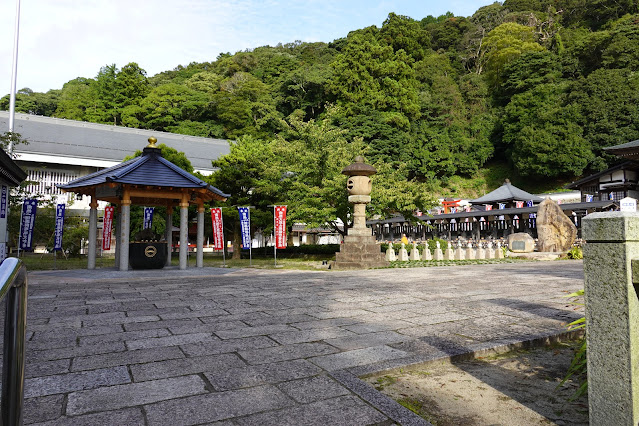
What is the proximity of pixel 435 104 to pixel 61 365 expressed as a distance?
42.7 m

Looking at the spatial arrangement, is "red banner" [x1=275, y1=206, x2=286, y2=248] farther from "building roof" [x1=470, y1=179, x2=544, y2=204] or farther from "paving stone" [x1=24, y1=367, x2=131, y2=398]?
"building roof" [x1=470, y1=179, x2=544, y2=204]

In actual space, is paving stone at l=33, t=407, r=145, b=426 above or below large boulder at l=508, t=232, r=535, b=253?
below

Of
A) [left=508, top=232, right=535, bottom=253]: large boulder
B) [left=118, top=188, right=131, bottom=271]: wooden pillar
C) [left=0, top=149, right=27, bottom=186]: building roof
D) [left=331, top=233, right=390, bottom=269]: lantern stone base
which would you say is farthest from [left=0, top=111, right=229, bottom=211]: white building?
[left=508, top=232, right=535, bottom=253]: large boulder

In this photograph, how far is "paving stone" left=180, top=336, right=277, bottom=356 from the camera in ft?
10.7

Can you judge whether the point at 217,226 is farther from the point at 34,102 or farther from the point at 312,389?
the point at 34,102

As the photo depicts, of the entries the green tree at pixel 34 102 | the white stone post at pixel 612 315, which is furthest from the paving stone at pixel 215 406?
the green tree at pixel 34 102

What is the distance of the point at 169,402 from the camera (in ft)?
7.39

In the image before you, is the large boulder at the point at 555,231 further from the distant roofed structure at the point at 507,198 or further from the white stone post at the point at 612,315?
the white stone post at the point at 612,315

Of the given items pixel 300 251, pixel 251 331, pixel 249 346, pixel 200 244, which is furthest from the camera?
pixel 300 251

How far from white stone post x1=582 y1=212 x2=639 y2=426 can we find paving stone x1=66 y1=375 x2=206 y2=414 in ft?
6.77

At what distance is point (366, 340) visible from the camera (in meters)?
3.55

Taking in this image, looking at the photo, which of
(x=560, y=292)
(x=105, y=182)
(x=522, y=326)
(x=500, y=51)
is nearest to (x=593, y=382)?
(x=522, y=326)

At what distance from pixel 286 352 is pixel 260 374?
52 centimetres

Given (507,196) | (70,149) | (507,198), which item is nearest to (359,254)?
(507,198)
